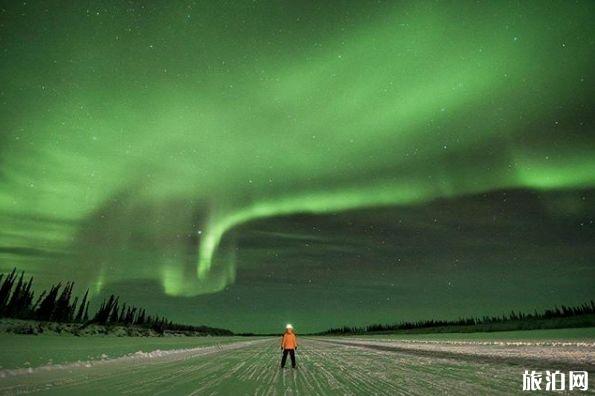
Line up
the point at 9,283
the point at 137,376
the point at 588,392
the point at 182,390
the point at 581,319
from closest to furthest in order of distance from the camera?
the point at 588,392, the point at 182,390, the point at 137,376, the point at 581,319, the point at 9,283

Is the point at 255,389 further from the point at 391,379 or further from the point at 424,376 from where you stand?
the point at 424,376

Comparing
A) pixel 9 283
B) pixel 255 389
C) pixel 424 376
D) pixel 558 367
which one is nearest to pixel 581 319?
pixel 558 367

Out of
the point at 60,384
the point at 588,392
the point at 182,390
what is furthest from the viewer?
the point at 60,384

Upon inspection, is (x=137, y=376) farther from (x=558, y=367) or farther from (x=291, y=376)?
(x=558, y=367)

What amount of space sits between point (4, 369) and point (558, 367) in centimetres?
1824

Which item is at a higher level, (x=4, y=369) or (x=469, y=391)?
(x=469, y=391)

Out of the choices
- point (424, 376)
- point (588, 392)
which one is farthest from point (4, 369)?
point (588, 392)

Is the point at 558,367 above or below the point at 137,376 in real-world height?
above

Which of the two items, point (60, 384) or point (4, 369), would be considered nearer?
point (60, 384)

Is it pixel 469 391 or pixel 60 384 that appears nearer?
pixel 469 391

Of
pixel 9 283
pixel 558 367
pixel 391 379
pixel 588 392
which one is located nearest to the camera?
pixel 588 392

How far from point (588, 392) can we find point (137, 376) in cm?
1207

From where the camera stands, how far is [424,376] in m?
13.7

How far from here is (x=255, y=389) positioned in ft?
35.4
